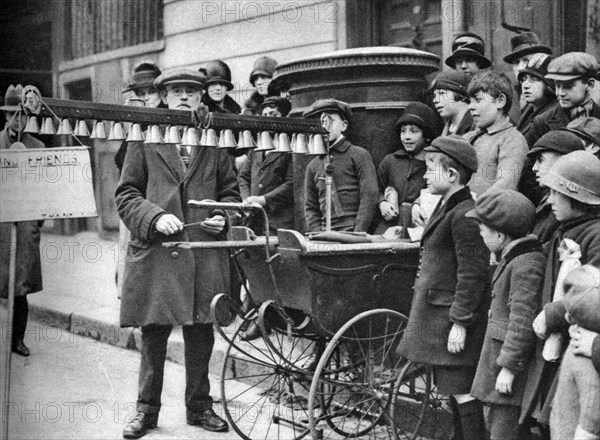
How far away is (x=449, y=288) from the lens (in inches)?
171

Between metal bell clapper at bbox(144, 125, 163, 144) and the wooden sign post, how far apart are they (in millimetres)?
952

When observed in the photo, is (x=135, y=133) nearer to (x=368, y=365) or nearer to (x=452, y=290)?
(x=368, y=365)

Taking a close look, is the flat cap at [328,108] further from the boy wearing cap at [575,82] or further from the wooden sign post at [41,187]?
the wooden sign post at [41,187]

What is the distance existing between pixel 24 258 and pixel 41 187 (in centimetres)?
352

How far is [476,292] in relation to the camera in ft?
13.8

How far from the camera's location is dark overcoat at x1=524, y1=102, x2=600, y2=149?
182 inches

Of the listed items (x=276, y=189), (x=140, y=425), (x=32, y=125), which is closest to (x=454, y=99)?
(x=276, y=189)

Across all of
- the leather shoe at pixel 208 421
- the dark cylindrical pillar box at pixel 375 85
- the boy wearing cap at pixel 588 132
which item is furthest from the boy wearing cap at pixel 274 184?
the boy wearing cap at pixel 588 132

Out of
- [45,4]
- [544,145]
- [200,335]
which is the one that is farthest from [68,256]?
[544,145]

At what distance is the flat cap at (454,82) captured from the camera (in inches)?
214

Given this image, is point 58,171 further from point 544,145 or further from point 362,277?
point 544,145

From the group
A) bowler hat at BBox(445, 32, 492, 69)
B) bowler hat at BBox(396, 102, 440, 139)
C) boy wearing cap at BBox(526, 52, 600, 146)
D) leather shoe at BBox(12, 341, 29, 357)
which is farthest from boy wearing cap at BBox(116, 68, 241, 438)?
leather shoe at BBox(12, 341, 29, 357)

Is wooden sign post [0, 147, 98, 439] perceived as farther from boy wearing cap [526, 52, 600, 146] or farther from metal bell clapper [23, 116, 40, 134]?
boy wearing cap [526, 52, 600, 146]

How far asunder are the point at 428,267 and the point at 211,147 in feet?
5.78
